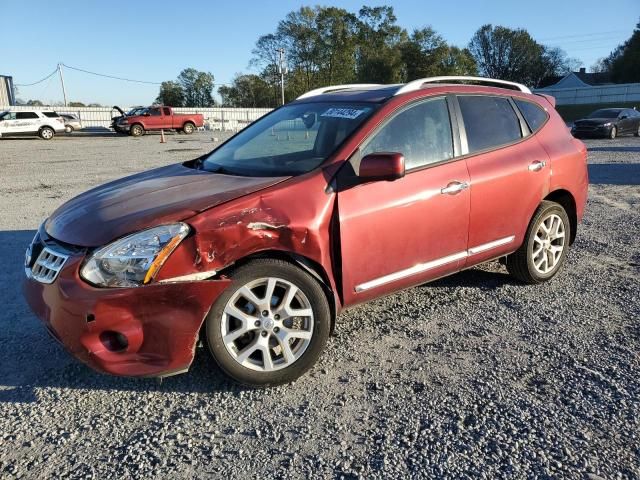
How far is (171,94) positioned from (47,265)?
3446 inches

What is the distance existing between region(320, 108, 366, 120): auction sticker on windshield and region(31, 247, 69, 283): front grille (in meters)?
2.07

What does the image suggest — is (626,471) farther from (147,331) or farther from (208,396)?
(147,331)

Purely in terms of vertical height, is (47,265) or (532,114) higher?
(532,114)

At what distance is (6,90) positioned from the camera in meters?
50.7

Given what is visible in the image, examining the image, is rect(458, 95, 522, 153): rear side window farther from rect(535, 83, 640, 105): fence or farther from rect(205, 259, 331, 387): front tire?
rect(535, 83, 640, 105): fence

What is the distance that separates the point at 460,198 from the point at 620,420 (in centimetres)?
172

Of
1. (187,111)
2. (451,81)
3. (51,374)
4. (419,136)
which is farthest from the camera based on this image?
(187,111)

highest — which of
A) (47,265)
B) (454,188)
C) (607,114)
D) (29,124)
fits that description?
(29,124)

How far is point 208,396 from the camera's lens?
288 cm

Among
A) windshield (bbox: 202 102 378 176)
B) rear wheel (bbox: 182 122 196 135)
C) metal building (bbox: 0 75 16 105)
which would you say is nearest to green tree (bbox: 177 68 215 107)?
metal building (bbox: 0 75 16 105)

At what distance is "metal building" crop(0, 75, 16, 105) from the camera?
4972 cm

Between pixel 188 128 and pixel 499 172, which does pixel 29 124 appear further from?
pixel 499 172

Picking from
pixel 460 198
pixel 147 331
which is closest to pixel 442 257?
pixel 460 198

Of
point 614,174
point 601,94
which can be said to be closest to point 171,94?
point 601,94
